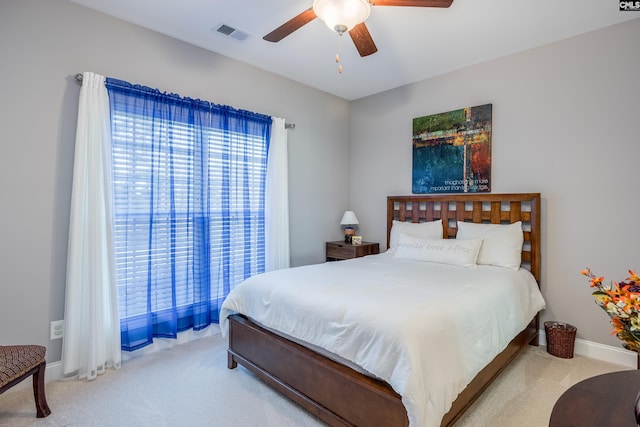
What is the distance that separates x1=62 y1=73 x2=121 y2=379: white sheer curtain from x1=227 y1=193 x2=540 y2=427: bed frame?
3.14 ft

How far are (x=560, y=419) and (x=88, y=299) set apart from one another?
2816 mm

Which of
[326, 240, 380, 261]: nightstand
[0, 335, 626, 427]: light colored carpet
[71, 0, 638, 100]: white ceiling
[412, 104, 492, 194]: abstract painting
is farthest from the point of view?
[326, 240, 380, 261]: nightstand

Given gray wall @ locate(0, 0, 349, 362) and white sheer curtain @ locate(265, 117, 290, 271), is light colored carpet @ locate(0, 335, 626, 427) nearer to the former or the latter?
gray wall @ locate(0, 0, 349, 362)

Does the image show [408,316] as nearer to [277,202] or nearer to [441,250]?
[441,250]

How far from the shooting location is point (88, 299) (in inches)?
92.0

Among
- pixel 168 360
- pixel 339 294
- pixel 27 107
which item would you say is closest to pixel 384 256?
pixel 339 294

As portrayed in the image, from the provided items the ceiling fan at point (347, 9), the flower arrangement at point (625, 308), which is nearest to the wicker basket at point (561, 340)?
the flower arrangement at point (625, 308)

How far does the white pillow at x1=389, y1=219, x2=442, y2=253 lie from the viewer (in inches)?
136

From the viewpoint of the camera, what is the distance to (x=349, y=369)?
1.69 meters

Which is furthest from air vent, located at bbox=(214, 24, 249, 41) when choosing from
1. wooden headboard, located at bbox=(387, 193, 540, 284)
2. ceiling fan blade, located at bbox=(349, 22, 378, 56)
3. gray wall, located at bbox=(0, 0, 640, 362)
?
wooden headboard, located at bbox=(387, 193, 540, 284)

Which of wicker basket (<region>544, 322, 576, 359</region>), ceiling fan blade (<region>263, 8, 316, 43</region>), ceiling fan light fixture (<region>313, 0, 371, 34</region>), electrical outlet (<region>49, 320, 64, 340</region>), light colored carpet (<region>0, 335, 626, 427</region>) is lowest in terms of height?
light colored carpet (<region>0, 335, 626, 427</region>)

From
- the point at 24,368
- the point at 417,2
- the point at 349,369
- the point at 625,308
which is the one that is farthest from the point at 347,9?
the point at 24,368

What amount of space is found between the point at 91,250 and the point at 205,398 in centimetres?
136

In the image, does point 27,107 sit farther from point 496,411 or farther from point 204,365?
point 496,411
